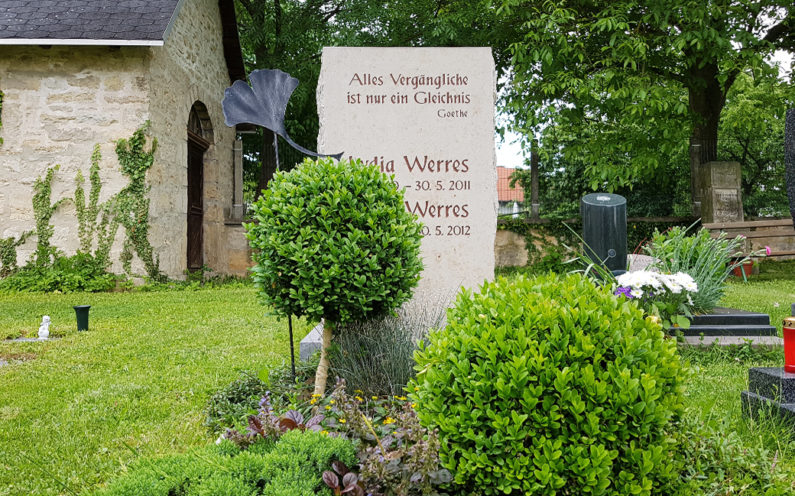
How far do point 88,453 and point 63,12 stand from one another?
382 inches

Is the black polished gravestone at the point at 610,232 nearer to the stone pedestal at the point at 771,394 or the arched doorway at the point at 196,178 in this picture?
the stone pedestal at the point at 771,394

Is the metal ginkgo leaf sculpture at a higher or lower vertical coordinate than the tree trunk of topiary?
higher

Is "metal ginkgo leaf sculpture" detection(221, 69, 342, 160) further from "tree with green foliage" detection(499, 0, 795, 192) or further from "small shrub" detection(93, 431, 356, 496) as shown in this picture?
"tree with green foliage" detection(499, 0, 795, 192)

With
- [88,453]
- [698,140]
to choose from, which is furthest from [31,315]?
[698,140]

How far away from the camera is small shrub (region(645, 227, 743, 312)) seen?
18.6ft

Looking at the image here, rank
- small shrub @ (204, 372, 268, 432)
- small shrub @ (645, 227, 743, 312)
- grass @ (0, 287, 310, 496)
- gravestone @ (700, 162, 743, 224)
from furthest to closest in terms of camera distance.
Answer: gravestone @ (700, 162, 743, 224), small shrub @ (645, 227, 743, 312), small shrub @ (204, 372, 268, 432), grass @ (0, 287, 310, 496)

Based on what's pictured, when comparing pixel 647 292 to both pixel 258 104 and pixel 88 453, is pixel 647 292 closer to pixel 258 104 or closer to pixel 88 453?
pixel 258 104

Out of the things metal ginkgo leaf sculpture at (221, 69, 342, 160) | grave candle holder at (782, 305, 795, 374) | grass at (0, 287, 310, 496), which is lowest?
grass at (0, 287, 310, 496)

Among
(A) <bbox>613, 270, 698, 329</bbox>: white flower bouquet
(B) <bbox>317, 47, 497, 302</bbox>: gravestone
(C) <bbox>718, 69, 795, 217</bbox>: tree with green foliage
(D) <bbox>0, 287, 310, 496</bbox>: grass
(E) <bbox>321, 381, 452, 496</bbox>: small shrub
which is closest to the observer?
(E) <bbox>321, 381, 452, 496</bbox>: small shrub

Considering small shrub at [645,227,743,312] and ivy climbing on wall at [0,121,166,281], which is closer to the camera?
small shrub at [645,227,743,312]

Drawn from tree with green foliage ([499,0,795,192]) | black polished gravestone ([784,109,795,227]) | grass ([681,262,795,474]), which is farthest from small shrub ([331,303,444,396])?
tree with green foliage ([499,0,795,192])

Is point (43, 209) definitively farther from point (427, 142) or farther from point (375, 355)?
point (375, 355)

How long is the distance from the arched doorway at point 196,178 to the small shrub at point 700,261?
9306 mm

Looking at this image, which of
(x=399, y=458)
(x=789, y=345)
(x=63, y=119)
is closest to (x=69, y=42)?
(x=63, y=119)
